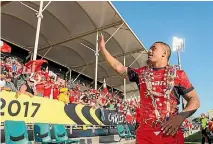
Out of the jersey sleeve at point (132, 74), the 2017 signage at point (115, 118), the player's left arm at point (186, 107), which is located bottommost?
the 2017 signage at point (115, 118)

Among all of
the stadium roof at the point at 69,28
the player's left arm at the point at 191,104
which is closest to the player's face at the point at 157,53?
the player's left arm at the point at 191,104

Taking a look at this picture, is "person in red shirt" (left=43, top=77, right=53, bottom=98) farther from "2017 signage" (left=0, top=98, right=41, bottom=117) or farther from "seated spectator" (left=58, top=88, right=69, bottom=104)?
"2017 signage" (left=0, top=98, right=41, bottom=117)

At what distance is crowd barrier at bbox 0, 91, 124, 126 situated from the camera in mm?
6203

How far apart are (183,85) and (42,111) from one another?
5702 mm

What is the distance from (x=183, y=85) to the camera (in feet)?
7.09

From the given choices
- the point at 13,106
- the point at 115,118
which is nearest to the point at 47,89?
the point at 13,106

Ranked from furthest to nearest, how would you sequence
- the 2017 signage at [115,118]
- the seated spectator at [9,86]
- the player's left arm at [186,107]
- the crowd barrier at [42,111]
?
the 2017 signage at [115,118] < the seated spectator at [9,86] < the crowd barrier at [42,111] < the player's left arm at [186,107]

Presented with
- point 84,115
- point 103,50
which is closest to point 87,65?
point 84,115

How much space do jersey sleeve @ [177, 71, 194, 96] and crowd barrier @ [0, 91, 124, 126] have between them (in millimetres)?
5045

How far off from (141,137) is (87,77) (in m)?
26.8

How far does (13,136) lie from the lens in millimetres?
5836

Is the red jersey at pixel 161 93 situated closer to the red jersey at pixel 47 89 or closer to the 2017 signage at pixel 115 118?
the red jersey at pixel 47 89

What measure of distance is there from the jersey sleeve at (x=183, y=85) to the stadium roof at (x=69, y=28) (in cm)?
1242

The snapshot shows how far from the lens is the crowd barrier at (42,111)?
620 cm
